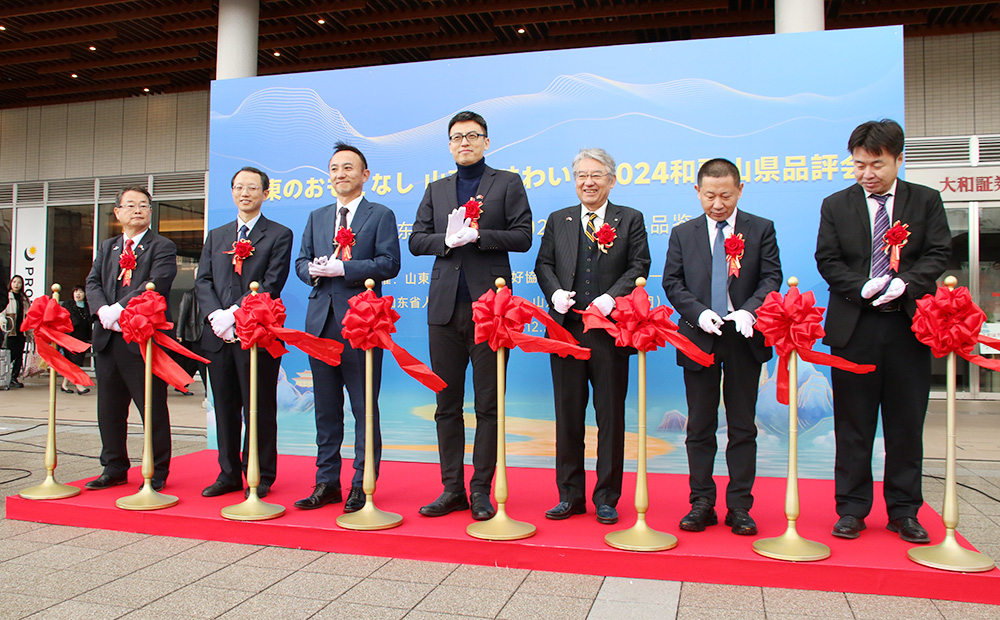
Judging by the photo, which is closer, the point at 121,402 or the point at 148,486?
the point at 148,486

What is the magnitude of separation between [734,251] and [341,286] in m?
1.91

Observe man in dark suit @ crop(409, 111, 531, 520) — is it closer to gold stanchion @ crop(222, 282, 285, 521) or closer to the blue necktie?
gold stanchion @ crop(222, 282, 285, 521)

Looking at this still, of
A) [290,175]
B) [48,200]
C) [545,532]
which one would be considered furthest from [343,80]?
[48,200]

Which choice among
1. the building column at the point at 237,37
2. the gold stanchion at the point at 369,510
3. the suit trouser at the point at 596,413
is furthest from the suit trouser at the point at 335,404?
the building column at the point at 237,37

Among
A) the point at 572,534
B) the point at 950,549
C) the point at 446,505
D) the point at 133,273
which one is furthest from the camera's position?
the point at 133,273

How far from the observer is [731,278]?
309 centimetres

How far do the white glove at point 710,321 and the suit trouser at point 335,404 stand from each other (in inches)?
62.8

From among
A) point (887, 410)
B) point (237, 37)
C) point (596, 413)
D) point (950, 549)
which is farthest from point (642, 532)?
point (237, 37)

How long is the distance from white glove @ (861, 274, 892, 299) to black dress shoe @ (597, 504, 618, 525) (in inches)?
55.6

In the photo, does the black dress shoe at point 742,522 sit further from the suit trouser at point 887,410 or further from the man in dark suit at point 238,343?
the man in dark suit at point 238,343

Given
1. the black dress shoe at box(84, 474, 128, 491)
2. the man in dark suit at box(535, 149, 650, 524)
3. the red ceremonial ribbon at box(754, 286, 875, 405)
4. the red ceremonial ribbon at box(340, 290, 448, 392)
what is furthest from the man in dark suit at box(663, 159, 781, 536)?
the black dress shoe at box(84, 474, 128, 491)

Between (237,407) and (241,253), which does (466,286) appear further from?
(237,407)

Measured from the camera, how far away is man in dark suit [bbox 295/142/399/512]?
3.42 meters

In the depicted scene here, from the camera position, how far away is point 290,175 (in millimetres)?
4891
